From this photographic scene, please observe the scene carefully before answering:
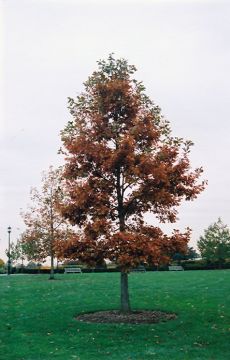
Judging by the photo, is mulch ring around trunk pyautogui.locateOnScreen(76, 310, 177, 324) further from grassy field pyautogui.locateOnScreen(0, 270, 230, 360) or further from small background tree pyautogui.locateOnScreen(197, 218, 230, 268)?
small background tree pyautogui.locateOnScreen(197, 218, 230, 268)

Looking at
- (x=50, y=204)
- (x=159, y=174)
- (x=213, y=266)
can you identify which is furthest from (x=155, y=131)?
(x=213, y=266)

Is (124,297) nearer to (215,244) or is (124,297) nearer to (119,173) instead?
(119,173)

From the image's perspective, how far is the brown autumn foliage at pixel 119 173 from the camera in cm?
1546

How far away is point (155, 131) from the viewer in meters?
16.5

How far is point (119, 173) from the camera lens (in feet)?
54.5

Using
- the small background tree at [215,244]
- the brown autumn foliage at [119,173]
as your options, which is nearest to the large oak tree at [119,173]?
the brown autumn foliage at [119,173]

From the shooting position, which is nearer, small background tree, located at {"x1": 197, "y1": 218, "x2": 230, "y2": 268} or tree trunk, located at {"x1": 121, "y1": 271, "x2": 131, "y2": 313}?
tree trunk, located at {"x1": 121, "y1": 271, "x2": 131, "y2": 313}

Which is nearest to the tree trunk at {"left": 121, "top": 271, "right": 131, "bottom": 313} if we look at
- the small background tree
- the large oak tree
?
the large oak tree

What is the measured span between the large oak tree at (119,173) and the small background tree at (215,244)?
5159cm

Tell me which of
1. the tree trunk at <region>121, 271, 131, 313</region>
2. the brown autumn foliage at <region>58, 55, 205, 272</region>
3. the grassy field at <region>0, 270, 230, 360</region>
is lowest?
the grassy field at <region>0, 270, 230, 360</region>

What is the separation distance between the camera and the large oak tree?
609 inches

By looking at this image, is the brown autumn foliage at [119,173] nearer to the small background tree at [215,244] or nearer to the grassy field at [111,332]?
the grassy field at [111,332]

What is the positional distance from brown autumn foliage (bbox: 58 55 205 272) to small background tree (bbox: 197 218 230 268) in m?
51.6

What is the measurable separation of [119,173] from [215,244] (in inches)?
2243
